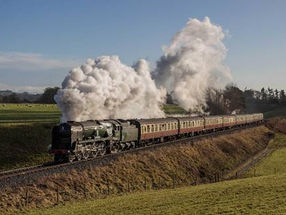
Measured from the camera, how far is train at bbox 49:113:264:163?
94.8ft

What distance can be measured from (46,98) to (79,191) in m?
107

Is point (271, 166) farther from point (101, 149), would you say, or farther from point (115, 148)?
point (101, 149)

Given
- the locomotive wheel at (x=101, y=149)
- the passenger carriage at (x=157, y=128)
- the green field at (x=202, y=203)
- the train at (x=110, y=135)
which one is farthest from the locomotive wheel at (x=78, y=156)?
the passenger carriage at (x=157, y=128)

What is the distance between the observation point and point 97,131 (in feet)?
103

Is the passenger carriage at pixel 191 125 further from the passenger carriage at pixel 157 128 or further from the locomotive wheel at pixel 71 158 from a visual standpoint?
the locomotive wheel at pixel 71 158

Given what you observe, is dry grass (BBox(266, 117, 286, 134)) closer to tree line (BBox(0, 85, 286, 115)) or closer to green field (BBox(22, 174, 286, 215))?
tree line (BBox(0, 85, 286, 115))

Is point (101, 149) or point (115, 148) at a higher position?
point (101, 149)

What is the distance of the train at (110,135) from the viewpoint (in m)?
28.9

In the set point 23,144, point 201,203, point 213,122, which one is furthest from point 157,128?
point 201,203

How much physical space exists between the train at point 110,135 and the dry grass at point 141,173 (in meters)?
2.02

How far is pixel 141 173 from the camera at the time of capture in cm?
3256

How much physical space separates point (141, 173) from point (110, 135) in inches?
165

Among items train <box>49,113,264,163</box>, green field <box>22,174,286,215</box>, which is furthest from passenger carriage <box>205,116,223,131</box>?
green field <box>22,174,286,215</box>

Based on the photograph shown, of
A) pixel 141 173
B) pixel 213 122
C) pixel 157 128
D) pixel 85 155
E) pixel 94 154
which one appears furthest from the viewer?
pixel 213 122
